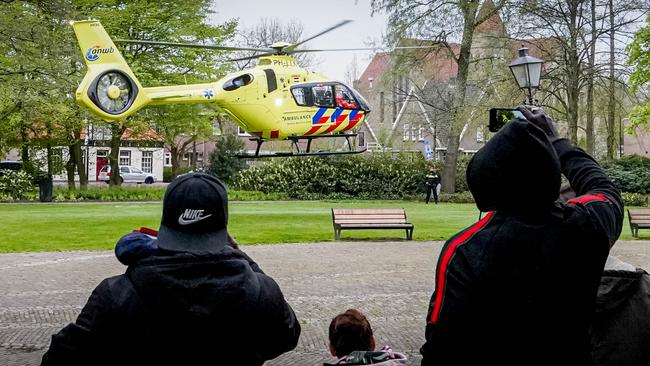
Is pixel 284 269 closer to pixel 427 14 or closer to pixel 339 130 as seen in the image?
pixel 339 130

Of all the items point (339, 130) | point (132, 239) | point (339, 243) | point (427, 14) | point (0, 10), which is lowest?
point (339, 243)

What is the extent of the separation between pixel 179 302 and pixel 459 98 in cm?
3873

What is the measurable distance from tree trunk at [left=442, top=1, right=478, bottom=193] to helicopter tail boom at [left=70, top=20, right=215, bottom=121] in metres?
24.2

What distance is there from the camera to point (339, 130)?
18.8 metres

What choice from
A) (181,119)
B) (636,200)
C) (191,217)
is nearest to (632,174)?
(636,200)

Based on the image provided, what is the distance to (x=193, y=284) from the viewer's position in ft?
8.73

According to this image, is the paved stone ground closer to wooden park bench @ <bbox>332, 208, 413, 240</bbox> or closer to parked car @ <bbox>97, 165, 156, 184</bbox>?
wooden park bench @ <bbox>332, 208, 413, 240</bbox>

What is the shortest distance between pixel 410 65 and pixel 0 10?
2292 cm

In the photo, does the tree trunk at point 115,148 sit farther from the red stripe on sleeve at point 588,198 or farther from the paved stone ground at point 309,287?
the red stripe on sleeve at point 588,198

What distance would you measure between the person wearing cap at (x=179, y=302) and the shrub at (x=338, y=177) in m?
38.2

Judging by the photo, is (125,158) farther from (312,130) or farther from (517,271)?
(517,271)

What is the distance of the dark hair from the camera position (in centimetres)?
448

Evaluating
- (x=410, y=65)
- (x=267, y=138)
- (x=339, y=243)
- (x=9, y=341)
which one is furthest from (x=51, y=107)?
(x=9, y=341)

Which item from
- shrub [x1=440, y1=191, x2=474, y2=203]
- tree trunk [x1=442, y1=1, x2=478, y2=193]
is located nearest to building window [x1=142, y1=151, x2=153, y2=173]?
tree trunk [x1=442, y1=1, x2=478, y2=193]
